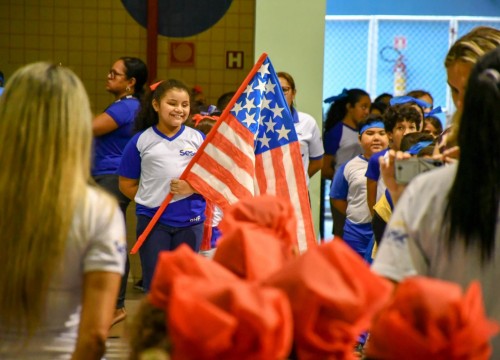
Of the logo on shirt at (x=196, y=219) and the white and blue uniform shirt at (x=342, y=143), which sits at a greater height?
the white and blue uniform shirt at (x=342, y=143)

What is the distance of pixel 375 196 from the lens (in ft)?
19.1

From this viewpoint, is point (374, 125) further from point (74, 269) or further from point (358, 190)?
point (74, 269)

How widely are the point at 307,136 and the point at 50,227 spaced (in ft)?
16.7

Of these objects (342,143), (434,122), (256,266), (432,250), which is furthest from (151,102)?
(256,266)

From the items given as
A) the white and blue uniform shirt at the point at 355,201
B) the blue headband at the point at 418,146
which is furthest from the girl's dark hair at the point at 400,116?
the blue headband at the point at 418,146

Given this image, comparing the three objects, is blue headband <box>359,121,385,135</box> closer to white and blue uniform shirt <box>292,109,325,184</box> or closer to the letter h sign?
white and blue uniform shirt <box>292,109,325,184</box>

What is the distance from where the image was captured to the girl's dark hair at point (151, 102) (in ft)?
20.3

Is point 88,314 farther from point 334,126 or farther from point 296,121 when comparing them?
point 334,126

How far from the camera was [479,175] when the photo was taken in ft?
7.04

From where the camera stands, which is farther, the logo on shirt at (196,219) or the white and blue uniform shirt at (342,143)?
the white and blue uniform shirt at (342,143)

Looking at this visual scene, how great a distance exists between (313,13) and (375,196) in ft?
8.44

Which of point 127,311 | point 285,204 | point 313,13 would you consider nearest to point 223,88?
point 313,13

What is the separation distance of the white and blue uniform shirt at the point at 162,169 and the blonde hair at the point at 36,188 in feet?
11.7

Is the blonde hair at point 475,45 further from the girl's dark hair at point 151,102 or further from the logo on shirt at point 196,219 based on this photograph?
the girl's dark hair at point 151,102
